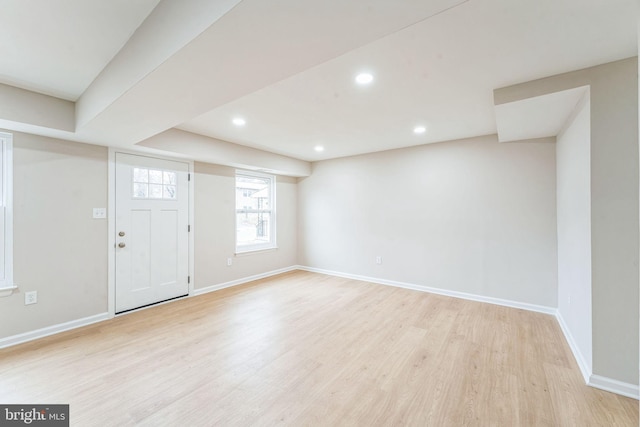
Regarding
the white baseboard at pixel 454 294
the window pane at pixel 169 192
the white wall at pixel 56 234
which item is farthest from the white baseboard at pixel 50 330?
the white baseboard at pixel 454 294

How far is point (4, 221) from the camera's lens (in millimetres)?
2646

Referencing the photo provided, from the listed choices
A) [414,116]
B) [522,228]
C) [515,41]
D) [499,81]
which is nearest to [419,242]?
[522,228]

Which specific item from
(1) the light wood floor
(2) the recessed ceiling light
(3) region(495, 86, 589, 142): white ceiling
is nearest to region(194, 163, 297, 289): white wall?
(1) the light wood floor

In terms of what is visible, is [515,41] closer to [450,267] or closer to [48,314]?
[450,267]

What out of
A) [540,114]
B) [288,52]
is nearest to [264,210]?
[288,52]

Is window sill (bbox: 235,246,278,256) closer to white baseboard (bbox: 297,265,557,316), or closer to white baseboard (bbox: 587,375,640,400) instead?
white baseboard (bbox: 297,265,557,316)

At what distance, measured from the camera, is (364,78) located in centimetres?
217

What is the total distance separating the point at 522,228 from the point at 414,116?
213cm

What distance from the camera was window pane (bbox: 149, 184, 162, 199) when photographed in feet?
12.3

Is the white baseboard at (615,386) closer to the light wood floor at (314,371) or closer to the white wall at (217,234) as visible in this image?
the light wood floor at (314,371)

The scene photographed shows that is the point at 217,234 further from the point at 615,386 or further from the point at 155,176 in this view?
the point at 615,386

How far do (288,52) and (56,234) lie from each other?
330 centimetres

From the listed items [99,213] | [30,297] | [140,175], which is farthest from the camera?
[140,175]

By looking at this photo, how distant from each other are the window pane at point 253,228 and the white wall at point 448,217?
105 cm
